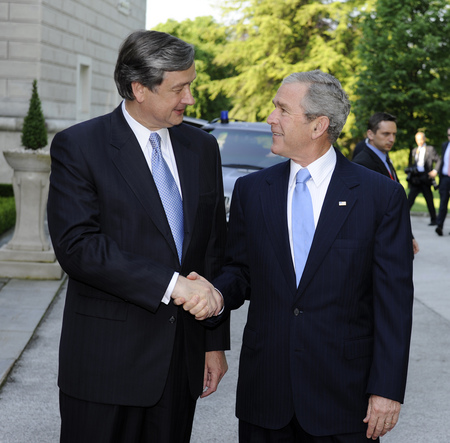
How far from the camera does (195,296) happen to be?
2908 millimetres

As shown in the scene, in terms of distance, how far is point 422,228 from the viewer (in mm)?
17359

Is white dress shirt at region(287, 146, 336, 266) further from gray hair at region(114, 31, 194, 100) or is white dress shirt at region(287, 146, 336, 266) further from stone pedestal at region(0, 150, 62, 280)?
stone pedestal at region(0, 150, 62, 280)

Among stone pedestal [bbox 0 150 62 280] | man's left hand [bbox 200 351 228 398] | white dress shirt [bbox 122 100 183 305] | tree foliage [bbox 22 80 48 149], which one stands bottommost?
stone pedestal [bbox 0 150 62 280]

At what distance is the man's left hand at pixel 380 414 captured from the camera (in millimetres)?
2949

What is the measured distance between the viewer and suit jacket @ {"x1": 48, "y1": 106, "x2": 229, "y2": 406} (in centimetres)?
287

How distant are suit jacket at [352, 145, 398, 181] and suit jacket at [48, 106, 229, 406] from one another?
4792 millimetres

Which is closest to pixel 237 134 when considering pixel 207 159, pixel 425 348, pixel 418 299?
pixel 418 299

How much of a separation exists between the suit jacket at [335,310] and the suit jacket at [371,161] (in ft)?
15.2

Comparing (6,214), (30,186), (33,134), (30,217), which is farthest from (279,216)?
(6,214)

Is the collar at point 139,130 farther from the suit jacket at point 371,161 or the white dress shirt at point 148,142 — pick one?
the suit jacket at point 371,161

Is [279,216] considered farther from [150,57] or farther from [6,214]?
[6,214]

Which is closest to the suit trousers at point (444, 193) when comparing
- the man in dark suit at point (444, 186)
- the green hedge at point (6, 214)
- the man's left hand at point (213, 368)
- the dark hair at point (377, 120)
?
the man in dark suit at point (444, 186)

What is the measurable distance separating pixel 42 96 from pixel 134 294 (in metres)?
18.1

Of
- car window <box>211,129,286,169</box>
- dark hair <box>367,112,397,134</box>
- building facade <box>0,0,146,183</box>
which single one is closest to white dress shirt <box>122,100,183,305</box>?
dark hair <box>367,112,397,134</box>
